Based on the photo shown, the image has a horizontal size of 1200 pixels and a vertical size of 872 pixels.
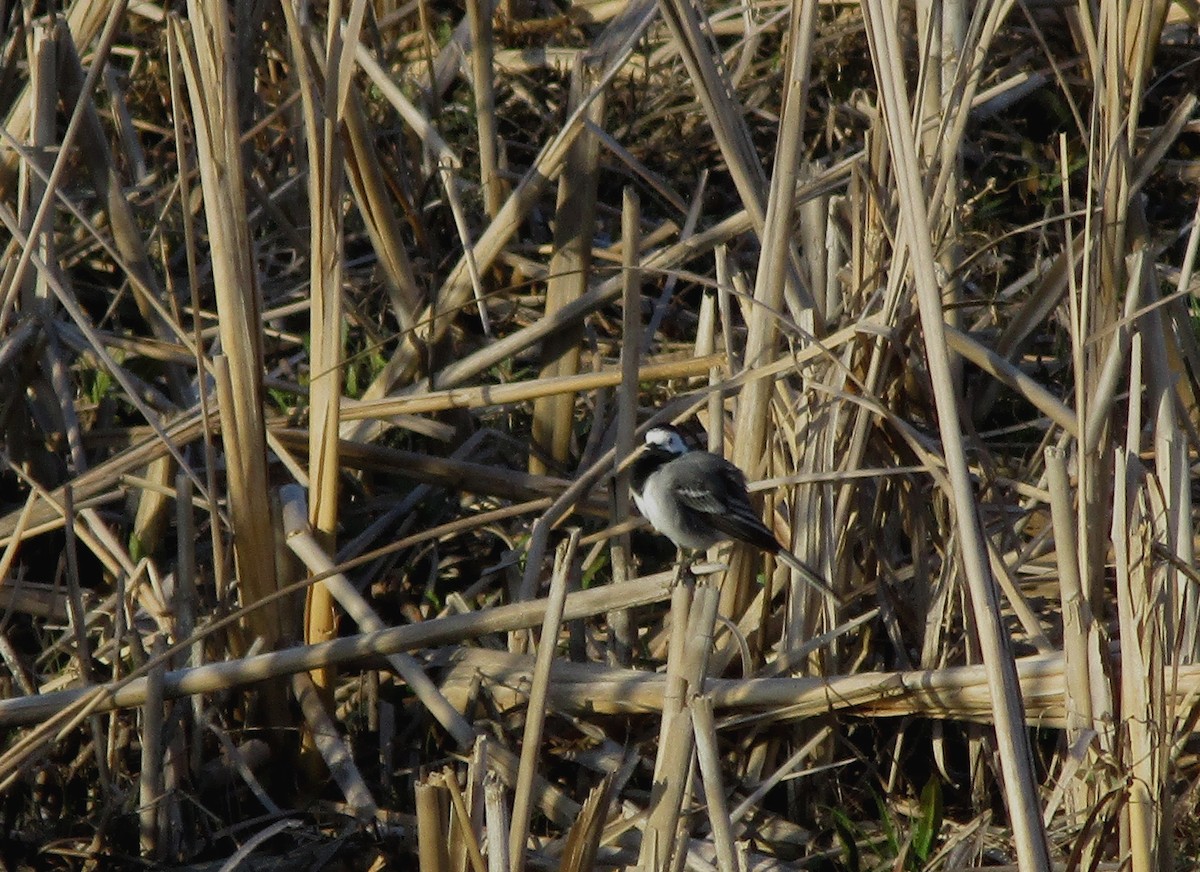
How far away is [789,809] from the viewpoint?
3.89 metres

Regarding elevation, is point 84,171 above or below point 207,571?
above

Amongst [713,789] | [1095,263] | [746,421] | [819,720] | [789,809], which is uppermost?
[1095,263]

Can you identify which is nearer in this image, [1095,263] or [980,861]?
[1095,263]

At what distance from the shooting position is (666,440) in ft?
13.4

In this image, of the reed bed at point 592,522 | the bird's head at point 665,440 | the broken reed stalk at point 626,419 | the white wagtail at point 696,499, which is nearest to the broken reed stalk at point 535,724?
the reed bed at point 592,522

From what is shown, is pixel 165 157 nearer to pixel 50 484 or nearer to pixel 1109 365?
pixel 50 484

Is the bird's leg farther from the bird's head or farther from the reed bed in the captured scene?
the bird's head

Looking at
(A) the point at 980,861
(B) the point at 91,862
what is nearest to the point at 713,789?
(A) the point at 980,861

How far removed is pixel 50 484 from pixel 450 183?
Answer: 1.48 meters

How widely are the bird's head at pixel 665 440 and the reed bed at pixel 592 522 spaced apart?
3.8 inches

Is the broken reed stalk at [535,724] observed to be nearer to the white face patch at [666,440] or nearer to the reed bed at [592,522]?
the reed bed at [592,522]

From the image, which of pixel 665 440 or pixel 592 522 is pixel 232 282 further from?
pixel 592 522

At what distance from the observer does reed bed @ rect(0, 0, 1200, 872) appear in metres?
3.14

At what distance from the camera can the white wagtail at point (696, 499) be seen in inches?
145
